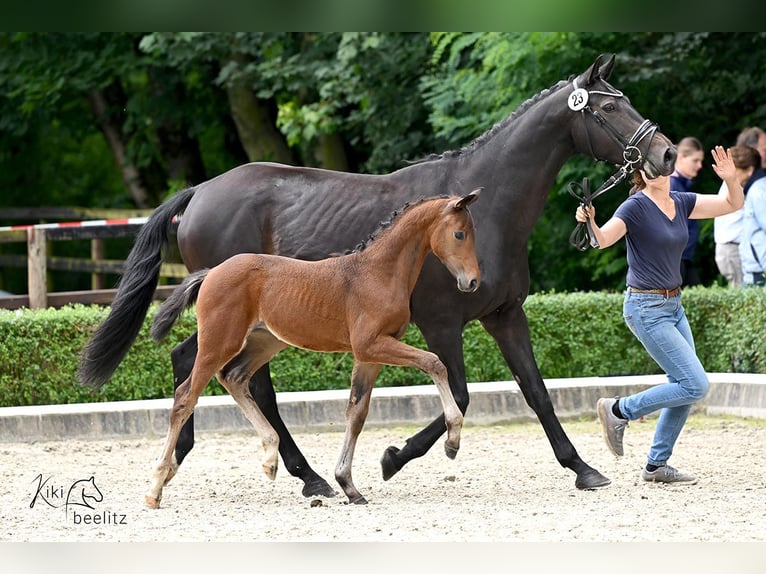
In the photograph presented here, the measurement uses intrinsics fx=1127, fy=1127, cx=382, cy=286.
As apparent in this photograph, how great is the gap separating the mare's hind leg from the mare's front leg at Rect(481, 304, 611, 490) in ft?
2.53

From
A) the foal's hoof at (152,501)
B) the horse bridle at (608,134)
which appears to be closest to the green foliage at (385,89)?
the horse bridle at (608,134)

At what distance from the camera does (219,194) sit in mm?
6379

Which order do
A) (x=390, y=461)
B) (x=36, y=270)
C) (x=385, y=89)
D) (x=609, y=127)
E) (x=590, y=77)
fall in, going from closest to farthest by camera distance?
(x=609, y=127)
(x=590, y=77)
(x=390, y=461)
(x=36, y=270)
(x=385, y=89)

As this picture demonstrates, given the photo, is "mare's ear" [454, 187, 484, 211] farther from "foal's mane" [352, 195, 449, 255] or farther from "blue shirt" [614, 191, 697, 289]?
"blue shirt" [614, 191, 697, 289]

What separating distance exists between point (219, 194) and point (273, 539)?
2359 millimetres

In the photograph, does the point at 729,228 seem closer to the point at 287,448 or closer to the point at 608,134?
the point at 608,134

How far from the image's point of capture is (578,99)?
18.9 ft

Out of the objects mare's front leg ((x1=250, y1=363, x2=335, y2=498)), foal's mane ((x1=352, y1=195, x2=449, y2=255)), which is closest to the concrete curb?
mare's front leg ((x1=250, y1=363, x2=335, y2=498))

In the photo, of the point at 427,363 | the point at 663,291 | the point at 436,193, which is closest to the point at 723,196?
the point at 663,291

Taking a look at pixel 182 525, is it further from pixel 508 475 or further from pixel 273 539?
pixel 508 475

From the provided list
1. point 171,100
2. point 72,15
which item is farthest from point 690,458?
point 171,100

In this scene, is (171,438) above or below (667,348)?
below

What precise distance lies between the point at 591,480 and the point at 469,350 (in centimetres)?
327

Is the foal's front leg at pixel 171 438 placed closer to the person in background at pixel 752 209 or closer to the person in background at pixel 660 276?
the person in background at pixel 660 276
